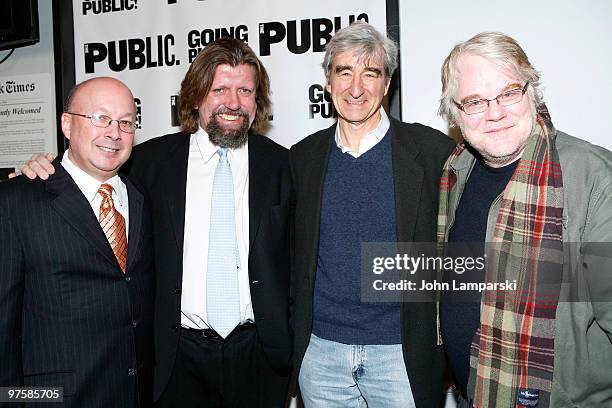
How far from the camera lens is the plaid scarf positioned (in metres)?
1.71

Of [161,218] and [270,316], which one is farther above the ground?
[161,218]

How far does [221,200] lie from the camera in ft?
8.13

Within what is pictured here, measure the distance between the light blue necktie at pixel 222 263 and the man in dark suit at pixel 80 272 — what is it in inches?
12.5

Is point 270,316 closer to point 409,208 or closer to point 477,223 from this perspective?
point 409,208

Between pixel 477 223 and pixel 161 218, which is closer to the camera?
pixel 477 223

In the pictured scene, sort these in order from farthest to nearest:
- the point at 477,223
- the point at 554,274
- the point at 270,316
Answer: the point at 270,316 → the point at 477,223 → the point at 554,274

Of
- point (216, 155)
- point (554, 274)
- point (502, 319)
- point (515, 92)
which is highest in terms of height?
point (515, 92)

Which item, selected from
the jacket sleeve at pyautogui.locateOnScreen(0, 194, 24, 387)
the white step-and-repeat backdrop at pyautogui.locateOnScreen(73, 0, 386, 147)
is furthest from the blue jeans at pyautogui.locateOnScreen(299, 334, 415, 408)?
the white step-and-repeat backdrop at pyautogui.locateOnScreen(73, 0, 386, 147)

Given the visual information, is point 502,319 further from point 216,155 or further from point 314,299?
point 216,155

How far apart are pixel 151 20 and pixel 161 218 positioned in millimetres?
1791

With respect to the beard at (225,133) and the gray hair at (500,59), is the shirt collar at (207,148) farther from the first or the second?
the gray hair at (500,59)

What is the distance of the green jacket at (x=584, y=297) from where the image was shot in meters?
1.62

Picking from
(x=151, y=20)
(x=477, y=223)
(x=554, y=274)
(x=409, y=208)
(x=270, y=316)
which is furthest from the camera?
(x=151, y=20)

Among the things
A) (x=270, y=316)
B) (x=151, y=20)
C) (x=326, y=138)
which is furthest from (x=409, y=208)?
(x=151, y=20)
